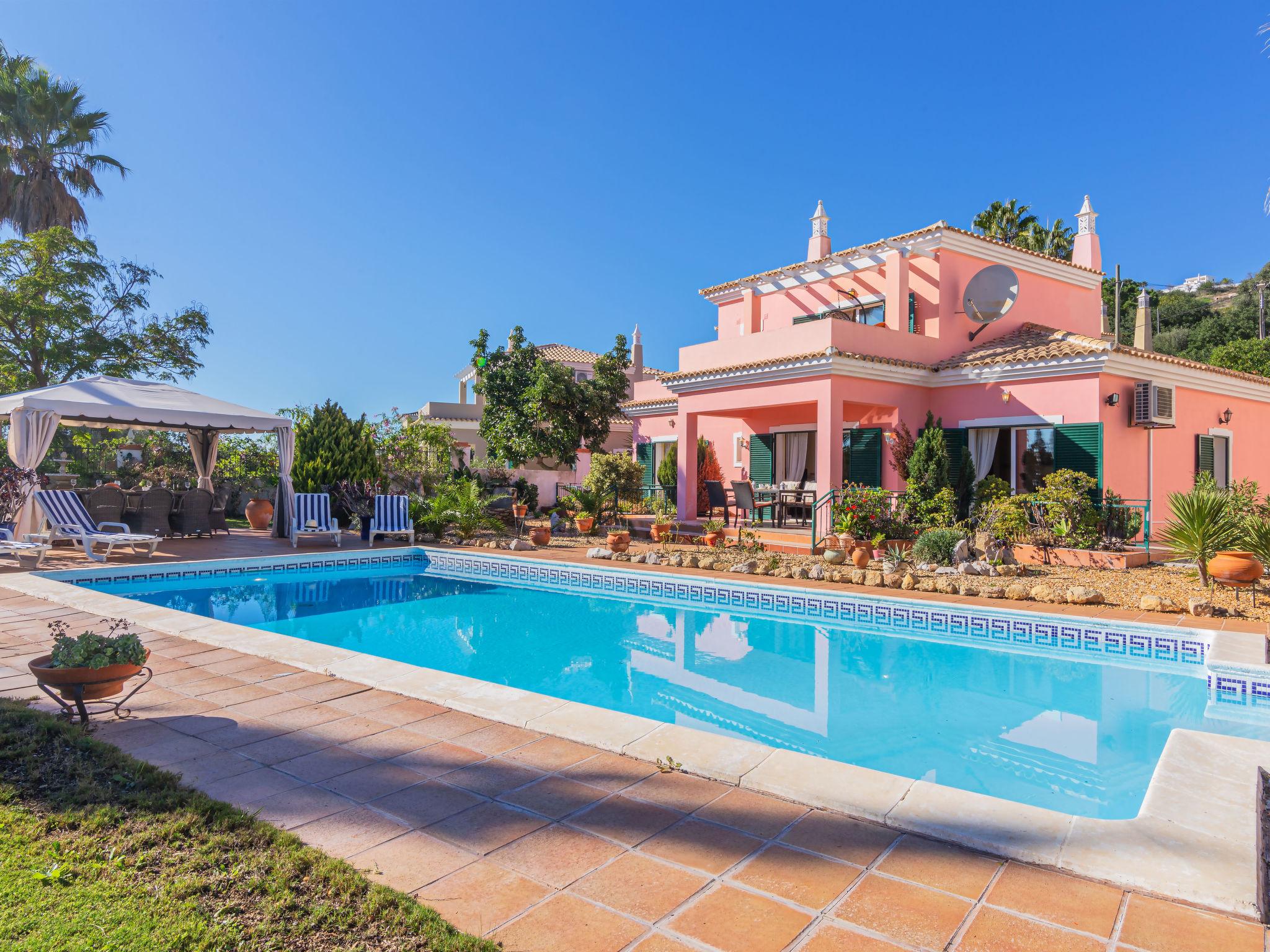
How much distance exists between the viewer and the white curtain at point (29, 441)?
12023 millimetres

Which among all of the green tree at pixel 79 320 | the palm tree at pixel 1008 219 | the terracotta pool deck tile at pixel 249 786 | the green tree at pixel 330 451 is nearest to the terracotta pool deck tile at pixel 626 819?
the terracotta pool deck tile at pixel 249 786

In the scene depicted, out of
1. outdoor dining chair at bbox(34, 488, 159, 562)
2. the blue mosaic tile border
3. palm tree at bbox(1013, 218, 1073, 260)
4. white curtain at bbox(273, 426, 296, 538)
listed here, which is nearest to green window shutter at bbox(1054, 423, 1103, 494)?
the blue mosaic tile border

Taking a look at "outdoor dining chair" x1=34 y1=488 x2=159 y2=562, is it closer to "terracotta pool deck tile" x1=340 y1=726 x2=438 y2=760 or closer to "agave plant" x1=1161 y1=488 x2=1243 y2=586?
"terracotta pool deck tile" x1=340 y1=726 x2=438 y2=760

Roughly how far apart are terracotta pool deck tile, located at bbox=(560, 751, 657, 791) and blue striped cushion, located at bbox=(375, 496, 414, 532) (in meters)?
12.1

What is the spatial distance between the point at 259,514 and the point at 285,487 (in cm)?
364

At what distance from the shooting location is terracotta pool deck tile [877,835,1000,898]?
2.64 metres

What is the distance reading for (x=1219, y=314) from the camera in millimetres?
42531

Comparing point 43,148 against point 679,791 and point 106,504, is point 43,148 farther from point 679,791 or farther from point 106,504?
point 679,791

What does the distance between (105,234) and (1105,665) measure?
90.6 feet

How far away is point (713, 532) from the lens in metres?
14.7

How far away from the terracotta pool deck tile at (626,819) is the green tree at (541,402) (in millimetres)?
18653

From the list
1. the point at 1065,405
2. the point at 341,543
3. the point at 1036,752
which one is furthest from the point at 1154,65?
the point at 341,543

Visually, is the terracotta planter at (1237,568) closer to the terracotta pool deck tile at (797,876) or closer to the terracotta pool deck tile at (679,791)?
the terracotta pool deck tile at (679,791)

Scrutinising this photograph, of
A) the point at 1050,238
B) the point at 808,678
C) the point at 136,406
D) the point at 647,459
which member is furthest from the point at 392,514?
the point at 1050,238
